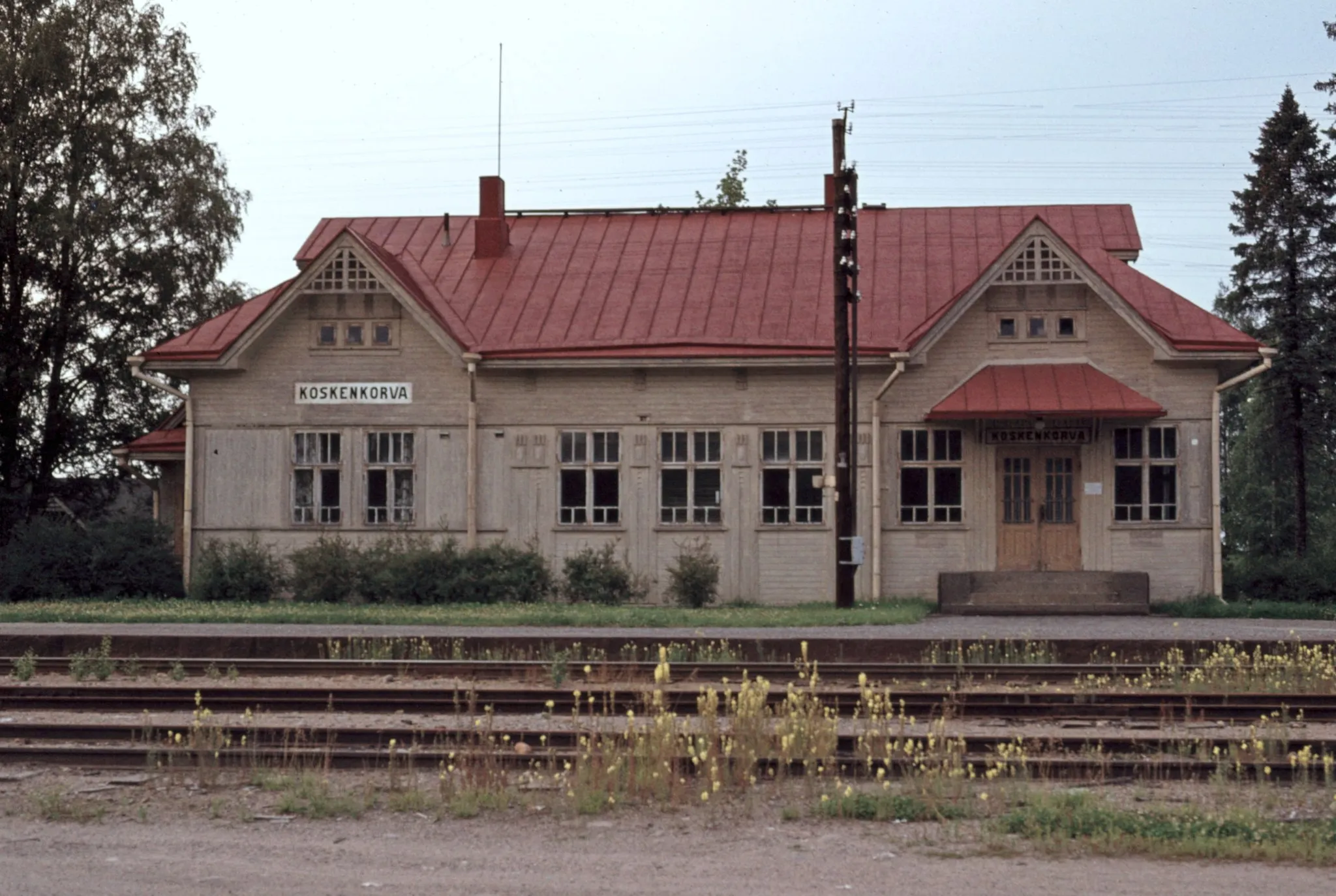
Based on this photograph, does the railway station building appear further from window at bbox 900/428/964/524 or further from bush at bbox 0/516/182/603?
bush at bbox 0/516/182/603

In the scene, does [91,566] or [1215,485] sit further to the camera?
[91,566]

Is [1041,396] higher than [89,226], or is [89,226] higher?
[89,226]

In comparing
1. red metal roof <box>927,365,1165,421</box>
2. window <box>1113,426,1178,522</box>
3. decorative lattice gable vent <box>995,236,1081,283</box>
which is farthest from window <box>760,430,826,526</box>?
window <box>1113,426,1178,522</box>

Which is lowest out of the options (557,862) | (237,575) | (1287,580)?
(557,862)

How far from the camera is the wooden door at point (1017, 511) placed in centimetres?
2825

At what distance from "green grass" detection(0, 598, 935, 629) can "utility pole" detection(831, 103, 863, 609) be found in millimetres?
809

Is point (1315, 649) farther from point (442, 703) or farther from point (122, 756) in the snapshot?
point (122, 756)

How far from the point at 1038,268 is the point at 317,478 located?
13.6 meters

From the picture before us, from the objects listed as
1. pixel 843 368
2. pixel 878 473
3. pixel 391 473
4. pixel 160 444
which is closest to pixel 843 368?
pixel 843 368

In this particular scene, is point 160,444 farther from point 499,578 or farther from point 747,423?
point 747,423

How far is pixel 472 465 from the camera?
2919 cm

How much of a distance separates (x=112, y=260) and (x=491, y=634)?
20960 mm

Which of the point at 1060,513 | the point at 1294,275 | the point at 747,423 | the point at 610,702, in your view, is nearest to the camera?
the point at 610,702

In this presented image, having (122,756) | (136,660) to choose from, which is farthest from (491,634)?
(122,756)
